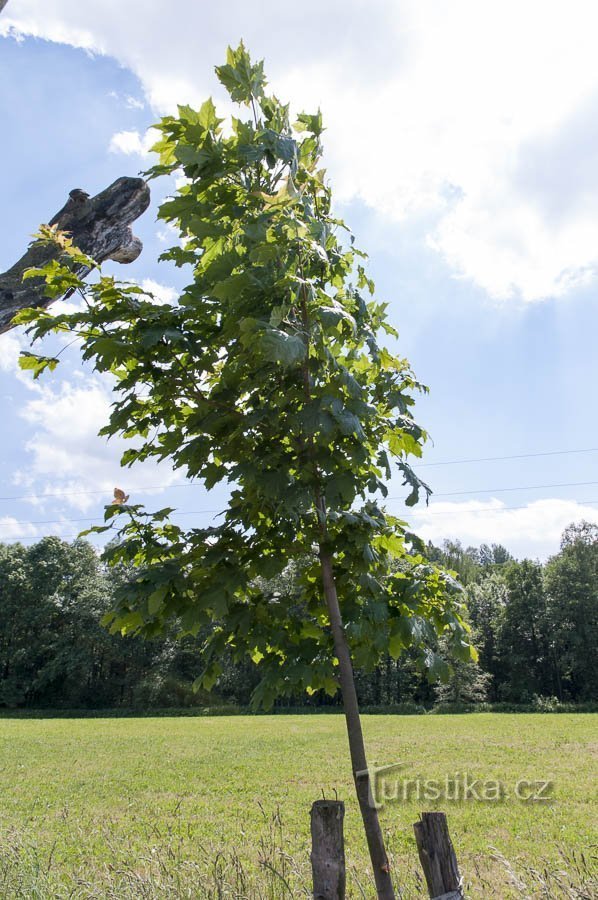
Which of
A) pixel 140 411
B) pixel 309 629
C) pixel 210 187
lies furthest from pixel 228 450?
pixel 210 187

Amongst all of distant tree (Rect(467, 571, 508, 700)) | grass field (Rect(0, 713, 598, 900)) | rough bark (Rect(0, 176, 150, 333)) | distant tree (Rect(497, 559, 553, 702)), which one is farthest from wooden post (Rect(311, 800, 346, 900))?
distant tree (Rect(497, 559, 553, 702))

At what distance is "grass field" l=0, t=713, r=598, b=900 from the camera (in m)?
3.77

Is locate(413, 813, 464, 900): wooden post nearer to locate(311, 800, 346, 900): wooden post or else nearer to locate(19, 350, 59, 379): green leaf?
locate(311, 800, 346, 900): wooden post

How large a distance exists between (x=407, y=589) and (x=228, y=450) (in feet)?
3.41

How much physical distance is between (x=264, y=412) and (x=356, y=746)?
156 centimetres

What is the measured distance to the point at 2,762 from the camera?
14188mm

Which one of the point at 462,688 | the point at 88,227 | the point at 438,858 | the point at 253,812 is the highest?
the point at 88,227

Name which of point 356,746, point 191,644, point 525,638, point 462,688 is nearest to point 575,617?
point 525,638

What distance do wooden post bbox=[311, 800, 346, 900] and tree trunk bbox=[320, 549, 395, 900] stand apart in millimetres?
170

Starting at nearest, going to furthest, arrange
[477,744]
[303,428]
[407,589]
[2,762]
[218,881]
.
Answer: [303,428], [407,589], [218,881], [2,762], [477,744]

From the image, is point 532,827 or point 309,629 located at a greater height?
point 309,629

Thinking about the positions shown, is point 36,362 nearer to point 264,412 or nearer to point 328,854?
point 264,412

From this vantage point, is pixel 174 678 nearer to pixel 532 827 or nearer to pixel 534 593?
pixel 534 593

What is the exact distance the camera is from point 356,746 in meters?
2.73
